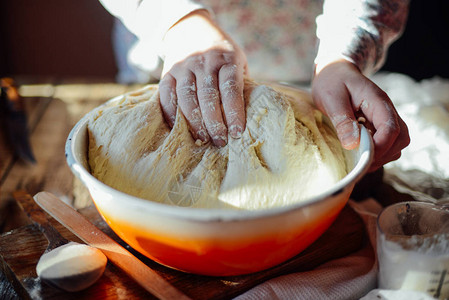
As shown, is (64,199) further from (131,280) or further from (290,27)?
(290,27)

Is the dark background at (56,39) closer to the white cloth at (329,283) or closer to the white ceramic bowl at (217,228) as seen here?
the white ceramic bowl at (217,228)

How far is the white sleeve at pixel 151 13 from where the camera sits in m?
0.92

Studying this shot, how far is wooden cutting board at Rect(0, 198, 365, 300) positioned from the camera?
1.92 ft

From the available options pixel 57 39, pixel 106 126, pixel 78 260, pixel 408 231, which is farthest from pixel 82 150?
pixel 57 39

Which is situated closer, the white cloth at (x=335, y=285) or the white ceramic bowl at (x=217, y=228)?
the white ceramic bowl at (x=217, y=228)

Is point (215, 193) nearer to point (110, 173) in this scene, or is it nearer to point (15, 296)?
point (110, 173)

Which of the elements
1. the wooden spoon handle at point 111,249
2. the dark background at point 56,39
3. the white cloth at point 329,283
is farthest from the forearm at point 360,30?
the dark background at point 56,39

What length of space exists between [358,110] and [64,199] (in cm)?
69

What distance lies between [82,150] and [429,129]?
977 mm

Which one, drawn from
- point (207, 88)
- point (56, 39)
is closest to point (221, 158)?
point (207, 88)

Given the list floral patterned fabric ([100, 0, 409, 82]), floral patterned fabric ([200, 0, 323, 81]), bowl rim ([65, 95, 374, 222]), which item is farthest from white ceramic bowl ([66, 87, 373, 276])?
floral patterned fabric ([200, 0, 323, 81])

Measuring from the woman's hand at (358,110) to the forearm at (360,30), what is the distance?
0.08 metres

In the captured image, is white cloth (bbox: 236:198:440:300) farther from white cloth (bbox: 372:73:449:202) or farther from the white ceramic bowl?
white cloth (bbox: 372:73:449:202)

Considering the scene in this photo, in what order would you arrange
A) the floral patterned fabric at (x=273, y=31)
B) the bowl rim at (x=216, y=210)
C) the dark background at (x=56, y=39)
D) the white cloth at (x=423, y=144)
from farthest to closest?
the dark background at (x=56, y=39) → the floral patterned fabric at (x=273, y=31) → the white cloth at (x=423, y=144) → the bowl rim at (x=216, y=210)
